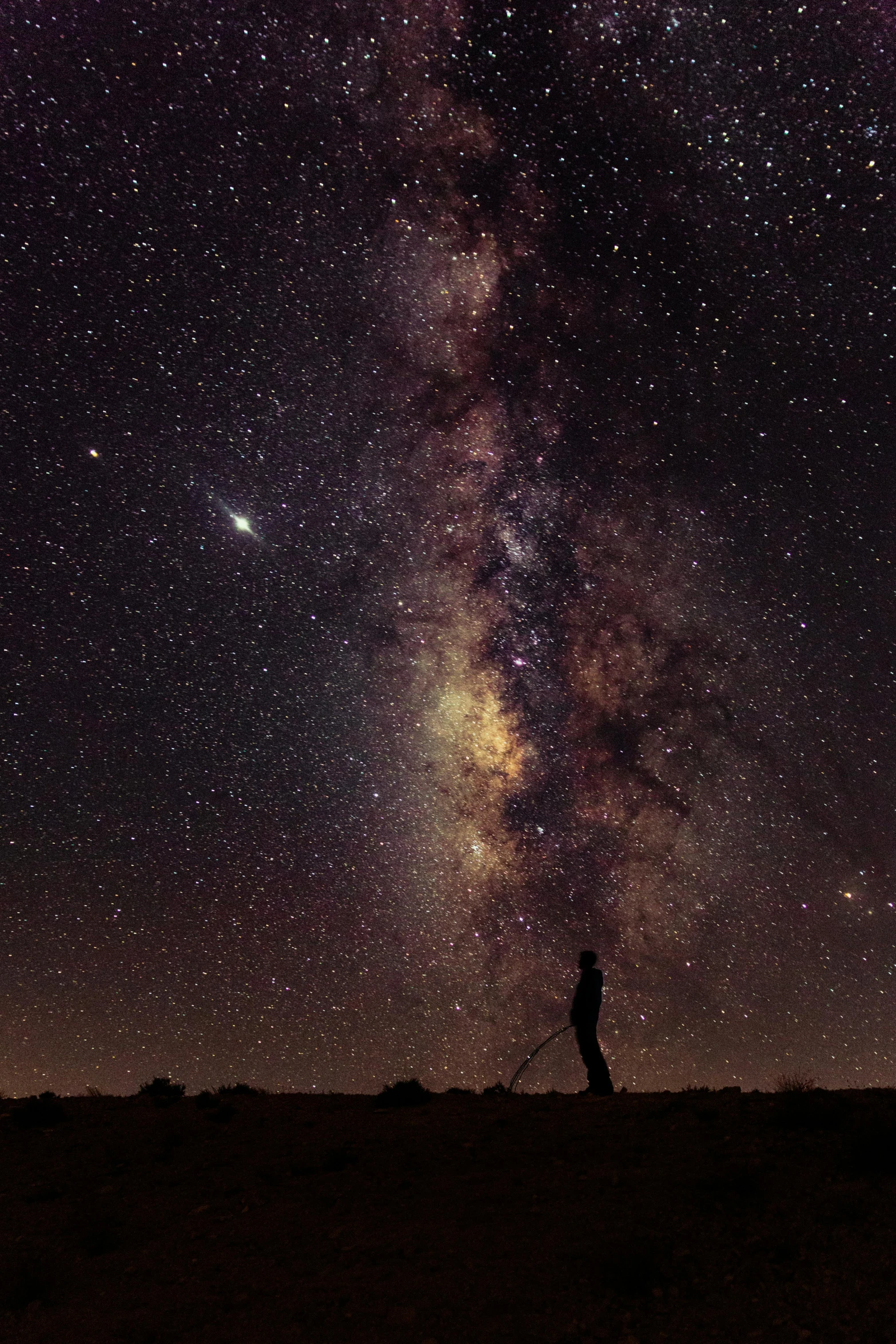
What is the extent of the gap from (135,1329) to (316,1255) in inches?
45.9

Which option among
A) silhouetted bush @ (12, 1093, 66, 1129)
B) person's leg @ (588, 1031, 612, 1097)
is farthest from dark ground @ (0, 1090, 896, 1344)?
person's leg @ (588, 1031, 612, 1097)

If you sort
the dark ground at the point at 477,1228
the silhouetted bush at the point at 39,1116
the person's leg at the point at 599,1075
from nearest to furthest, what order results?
the dark ground at the point at 477,1228
the silhouetted bush at the point at 39,1116
the person's leg at the point at 599,1075

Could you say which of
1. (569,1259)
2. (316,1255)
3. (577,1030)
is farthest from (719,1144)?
(577,1030)

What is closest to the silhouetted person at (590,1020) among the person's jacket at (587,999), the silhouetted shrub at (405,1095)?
the person's jacket at (587,999)

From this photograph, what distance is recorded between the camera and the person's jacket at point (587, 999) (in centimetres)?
1106

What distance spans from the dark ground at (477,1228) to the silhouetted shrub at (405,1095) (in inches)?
50.2

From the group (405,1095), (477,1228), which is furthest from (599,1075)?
(477,1228)

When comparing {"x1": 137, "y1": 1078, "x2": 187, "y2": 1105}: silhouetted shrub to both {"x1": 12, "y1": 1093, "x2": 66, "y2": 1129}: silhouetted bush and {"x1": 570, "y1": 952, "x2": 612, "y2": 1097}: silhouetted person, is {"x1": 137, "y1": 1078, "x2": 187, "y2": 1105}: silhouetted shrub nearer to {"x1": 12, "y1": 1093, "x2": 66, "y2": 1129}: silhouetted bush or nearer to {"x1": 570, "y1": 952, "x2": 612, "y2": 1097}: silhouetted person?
{"x1": 12, "y1": 1093, "x2": 66, "y2": 1129}: silhouetted bush

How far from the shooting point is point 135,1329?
16.8ft

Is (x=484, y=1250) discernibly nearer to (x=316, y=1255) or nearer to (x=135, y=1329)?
(x=316, y=1255)

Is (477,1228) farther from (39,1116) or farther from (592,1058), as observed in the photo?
(39,1116)

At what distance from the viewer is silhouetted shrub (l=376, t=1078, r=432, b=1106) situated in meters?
9.98

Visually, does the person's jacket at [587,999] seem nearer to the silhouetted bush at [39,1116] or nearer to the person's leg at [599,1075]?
the person's leg at [599,1075]

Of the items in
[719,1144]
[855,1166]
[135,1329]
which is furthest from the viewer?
[719,1144]
